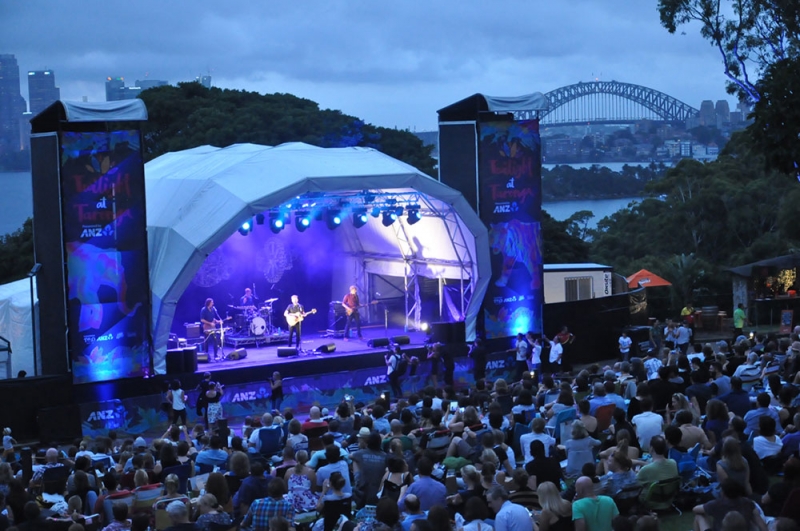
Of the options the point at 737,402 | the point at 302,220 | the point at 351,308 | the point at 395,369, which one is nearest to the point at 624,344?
the point at 395,369

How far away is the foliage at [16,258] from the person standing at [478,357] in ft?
63.5

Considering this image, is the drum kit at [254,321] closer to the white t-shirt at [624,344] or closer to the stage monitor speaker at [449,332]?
the stage monitor speaker at [449,332]

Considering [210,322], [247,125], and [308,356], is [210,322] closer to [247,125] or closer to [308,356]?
[308,356]

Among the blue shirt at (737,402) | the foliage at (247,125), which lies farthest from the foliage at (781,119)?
the foliage at (247,125)

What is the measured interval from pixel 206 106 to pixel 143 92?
4.02m

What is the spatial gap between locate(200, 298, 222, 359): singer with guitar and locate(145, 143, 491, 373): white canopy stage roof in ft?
8.44

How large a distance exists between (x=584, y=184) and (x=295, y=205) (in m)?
57.2

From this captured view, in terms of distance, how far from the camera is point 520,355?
21.6 metres

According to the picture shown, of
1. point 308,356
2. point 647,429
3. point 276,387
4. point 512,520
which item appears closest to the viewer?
point 512,520

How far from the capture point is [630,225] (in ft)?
156

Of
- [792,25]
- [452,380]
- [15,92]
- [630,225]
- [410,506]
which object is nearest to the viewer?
[410,506]

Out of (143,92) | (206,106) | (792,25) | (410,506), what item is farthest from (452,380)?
(143,92)

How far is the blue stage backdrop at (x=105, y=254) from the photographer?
18078 millimetres

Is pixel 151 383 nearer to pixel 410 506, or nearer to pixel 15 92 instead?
pixel 410 506
